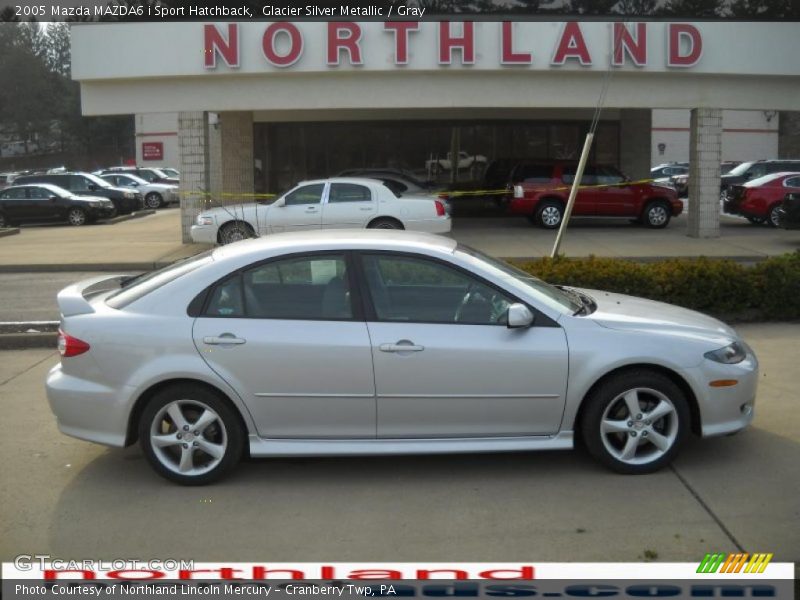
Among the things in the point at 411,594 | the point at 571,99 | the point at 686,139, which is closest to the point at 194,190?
the point at 571,99

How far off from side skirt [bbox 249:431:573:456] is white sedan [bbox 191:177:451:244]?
12358 millimetres

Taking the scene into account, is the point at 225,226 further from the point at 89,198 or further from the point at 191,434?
the point at 89,198

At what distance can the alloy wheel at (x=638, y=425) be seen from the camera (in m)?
5.88

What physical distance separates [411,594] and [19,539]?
7.22ft

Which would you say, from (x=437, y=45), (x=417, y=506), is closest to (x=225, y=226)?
(x=437, y=45)

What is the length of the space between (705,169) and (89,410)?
17.9 metres

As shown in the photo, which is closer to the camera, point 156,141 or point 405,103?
point 405,103

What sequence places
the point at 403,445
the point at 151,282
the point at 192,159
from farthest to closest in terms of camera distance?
the point at 192,159 → the point at 151,282 → the point at 403,445

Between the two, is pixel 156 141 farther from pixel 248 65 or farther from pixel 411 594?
pixel 411 594

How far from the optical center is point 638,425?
5898mm

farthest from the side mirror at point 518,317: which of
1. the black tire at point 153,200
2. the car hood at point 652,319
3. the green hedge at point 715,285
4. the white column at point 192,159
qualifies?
the black tire at point 153,200

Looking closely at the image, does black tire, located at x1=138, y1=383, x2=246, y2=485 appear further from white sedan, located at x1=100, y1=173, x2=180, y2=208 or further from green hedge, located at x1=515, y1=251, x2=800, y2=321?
white sedan, located at x1=100, y1=173, x2=180, y2=208

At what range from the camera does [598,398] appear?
231 inches

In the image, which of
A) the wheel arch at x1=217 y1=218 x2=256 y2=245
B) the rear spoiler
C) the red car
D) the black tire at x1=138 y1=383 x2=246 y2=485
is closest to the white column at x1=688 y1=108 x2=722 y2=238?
the red car
